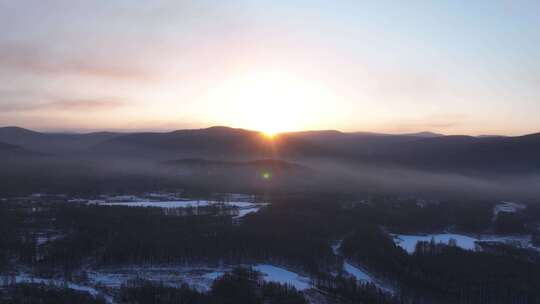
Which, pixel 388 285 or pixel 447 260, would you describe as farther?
pixel 447 260

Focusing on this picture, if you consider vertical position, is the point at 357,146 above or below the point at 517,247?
above

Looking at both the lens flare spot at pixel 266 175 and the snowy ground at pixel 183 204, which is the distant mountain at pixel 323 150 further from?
the snowy ground at pixel 183 204

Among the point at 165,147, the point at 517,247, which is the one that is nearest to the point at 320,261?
the point at 517,247

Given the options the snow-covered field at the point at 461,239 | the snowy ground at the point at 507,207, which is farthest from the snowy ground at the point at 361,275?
the snowy ground at the point at 507,207

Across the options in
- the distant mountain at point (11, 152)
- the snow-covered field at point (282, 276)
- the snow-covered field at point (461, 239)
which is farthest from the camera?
the distant mountain at point (11, 152)

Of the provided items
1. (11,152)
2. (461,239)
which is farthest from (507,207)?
(11,152)

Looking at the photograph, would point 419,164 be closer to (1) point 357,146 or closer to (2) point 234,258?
(1) point 357,146
